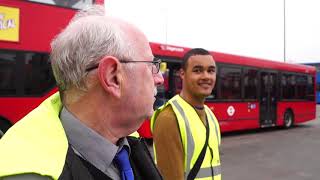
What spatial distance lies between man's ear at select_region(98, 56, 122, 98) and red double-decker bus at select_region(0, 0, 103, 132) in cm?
685

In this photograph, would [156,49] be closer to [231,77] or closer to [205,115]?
[231,77]

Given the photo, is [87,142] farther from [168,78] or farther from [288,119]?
[288,119]

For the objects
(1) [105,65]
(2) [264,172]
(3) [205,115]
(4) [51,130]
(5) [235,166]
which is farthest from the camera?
(5) [235,166]

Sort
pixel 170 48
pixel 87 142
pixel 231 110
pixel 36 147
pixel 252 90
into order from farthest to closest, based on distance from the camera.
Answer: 1. pixel 252 90
2. pixel 231 110
3. pixel 170 48
4. pixel 87 142
5. pixel 36 147

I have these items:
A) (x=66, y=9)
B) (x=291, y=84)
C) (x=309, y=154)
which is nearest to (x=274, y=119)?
(x=291, y=84)

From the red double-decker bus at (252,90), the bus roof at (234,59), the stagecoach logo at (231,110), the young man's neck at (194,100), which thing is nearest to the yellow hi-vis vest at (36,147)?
the young man's neck at (194,100)

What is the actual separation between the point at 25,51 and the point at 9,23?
64 cm

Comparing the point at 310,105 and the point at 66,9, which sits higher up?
the point at 66,9

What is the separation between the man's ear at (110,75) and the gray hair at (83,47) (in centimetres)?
2

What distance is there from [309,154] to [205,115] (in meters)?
9.22

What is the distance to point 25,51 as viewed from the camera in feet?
28.2

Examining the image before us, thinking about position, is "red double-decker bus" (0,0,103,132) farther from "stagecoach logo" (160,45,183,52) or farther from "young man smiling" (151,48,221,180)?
"young man smiling" (151,48,221,180)

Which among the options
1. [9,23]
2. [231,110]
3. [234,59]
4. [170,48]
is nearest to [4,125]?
[9,23]

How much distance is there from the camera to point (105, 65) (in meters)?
1.44
